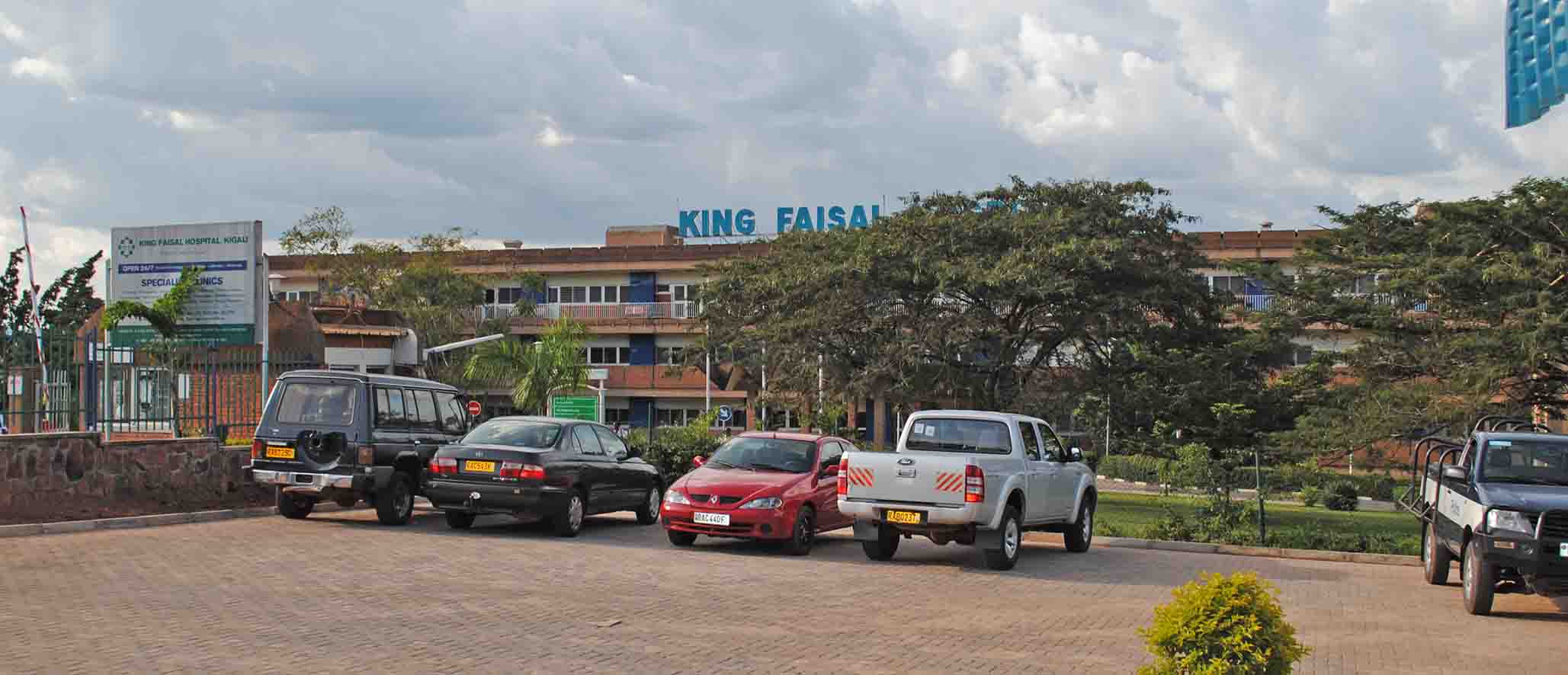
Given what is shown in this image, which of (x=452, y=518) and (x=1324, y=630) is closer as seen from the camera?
(x=1324, y=630)

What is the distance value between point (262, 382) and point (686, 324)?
133ft

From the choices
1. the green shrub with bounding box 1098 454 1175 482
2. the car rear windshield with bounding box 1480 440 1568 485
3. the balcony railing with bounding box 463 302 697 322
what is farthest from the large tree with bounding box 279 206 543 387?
the car rear windshield with bounding box 1480 440 1568 485

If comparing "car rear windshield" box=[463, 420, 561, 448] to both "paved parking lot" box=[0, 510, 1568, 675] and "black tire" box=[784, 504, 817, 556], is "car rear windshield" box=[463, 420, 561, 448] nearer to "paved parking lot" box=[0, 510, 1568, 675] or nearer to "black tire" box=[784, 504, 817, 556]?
"paved parking lot" box=[0, 510, 1568, 675]

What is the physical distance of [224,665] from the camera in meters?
9.21

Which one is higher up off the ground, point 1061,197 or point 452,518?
point 1061,197

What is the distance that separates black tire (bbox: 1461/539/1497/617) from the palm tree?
2943cm

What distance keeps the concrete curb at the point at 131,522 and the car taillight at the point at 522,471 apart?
180 inches

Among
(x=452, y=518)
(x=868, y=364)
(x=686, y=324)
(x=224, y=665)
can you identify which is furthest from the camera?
(x=686, y=324)

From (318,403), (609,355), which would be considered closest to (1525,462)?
(318,403)

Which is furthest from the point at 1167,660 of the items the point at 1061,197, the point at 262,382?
the point at 1061,197

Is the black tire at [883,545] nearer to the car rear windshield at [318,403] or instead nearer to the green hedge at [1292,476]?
the car rear windshield at [318,403]

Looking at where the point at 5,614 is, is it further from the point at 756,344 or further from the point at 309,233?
the point at 309,233

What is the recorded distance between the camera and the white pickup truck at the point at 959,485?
15.7m

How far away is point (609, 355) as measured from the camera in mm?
65625
